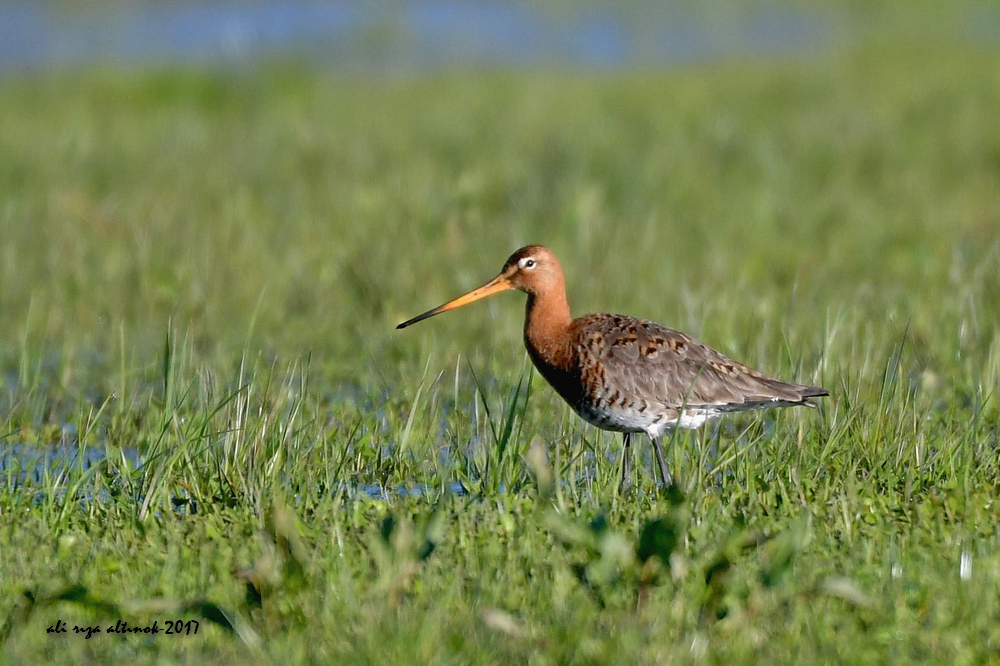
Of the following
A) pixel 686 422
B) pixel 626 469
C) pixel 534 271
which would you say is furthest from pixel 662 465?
pixel 534 271

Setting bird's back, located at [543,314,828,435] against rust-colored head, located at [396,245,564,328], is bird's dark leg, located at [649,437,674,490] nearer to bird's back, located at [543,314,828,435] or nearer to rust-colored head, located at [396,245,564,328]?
bird's back, located at [543,314,828,435]

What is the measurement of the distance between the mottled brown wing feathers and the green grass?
0.15m

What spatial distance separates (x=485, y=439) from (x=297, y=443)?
68 centimetres

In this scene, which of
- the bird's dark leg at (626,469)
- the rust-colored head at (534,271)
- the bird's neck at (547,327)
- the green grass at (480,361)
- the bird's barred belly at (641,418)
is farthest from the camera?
the rust-colored head at (534,271)

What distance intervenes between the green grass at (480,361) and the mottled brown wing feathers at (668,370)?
154 mm

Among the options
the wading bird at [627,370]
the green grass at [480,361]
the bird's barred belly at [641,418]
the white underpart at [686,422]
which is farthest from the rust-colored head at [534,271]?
the white underpart at [686,422]

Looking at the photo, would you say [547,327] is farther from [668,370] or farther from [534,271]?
[668,370]

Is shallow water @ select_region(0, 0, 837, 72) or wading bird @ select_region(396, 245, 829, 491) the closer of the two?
wading bird @ select_region(396, 245, 829, 491)

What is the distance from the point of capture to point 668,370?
19.7 feet

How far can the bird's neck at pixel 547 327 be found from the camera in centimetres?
616

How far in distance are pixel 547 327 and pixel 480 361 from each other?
1.16 meters

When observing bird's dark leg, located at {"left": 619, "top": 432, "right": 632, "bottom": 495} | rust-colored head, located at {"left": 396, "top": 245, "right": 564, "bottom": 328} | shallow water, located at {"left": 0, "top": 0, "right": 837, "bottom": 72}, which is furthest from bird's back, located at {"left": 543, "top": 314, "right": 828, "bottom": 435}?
shallow water, located at {"left": 0, "top": 0, "right": 837, "bottom": 72}

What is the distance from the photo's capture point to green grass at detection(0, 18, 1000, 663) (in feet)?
13.6

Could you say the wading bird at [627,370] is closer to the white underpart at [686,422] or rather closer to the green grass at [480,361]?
the white underpart at [686,422]
